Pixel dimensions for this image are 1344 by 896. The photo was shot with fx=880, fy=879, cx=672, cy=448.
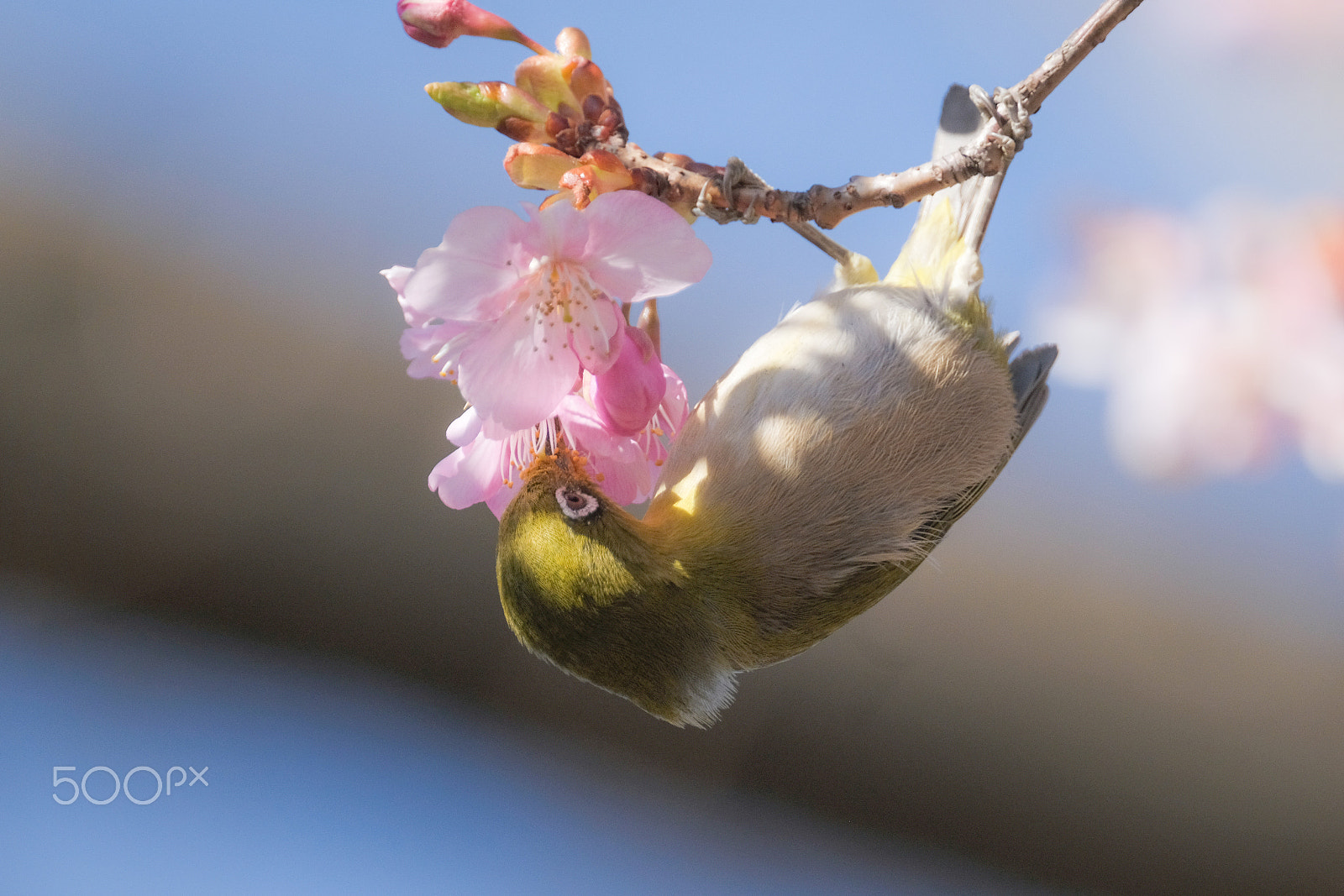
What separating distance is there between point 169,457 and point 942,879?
2.17 meters

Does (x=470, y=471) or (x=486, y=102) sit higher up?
(x=486, y=102)

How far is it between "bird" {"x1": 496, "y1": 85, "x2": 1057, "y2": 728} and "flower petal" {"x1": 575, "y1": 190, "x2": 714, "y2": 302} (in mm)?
155

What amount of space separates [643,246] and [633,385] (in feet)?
0.27

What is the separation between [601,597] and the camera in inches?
22.6

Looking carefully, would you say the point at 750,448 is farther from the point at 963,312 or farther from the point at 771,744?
the point at 771,744

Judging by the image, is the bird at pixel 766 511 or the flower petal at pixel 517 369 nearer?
the flower petal at pixel 517 369

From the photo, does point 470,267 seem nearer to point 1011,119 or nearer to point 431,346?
point 431,346

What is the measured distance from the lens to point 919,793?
222 cm

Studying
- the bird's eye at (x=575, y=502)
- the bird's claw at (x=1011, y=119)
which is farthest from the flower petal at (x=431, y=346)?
the bird's claw at (x=1011, y=119)

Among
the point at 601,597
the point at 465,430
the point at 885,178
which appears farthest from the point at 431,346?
the point at 885,178

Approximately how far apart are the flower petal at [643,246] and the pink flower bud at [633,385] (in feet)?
0.14

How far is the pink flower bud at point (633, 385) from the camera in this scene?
20.0 inches

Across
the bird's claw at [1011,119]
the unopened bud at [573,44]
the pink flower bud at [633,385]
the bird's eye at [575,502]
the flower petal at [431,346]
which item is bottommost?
the bird's eye at [575,502]

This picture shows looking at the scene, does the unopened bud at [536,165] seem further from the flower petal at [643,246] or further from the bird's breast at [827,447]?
the bird's breast at [827,447]
